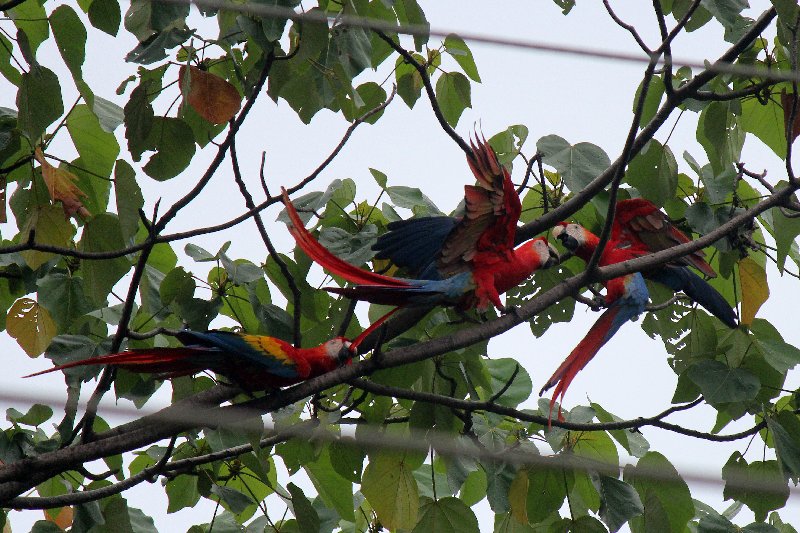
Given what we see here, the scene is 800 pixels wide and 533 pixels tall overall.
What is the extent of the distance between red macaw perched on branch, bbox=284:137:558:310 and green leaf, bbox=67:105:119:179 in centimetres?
56

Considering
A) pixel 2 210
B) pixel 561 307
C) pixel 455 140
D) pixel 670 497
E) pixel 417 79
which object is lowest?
pixel 670 497

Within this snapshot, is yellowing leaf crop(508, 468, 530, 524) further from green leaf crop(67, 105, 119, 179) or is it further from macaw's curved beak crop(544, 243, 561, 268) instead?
green leaf crop(67, 105, 119, 179)

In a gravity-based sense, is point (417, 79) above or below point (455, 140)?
above

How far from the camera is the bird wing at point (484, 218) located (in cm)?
236

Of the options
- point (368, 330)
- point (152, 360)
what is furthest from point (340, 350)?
point (152, 360)

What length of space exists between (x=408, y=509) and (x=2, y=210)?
1396 millimetres

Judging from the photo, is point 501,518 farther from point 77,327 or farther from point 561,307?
point 77,327

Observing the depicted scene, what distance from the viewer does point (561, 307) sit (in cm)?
283

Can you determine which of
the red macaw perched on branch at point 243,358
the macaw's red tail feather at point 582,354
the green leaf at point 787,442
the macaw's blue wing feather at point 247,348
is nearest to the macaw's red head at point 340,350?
the red macaw perched on branch at point 243,358

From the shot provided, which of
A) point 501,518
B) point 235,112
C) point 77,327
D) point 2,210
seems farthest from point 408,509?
point 2,210

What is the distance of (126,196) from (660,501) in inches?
66.0

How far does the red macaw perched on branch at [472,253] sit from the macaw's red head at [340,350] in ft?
0.55

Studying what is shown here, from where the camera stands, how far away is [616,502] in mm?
2494

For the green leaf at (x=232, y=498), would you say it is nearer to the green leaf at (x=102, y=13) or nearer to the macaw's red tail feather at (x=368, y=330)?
the macaw's red tail feather at (x=368, y=330)
